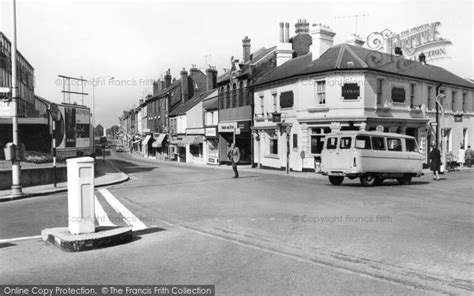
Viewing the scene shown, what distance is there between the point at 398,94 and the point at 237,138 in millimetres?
14931

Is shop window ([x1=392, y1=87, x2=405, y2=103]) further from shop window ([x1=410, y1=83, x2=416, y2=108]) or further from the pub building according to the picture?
shop window ([x1=410, y1=83, x2=416, y2=108])

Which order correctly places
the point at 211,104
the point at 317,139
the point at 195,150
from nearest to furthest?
the point at 317,139
the point at 211,104
the point at 195,150

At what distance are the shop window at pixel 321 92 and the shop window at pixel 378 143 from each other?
942 centimetres

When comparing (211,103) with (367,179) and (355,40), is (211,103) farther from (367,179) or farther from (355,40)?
(367,179)

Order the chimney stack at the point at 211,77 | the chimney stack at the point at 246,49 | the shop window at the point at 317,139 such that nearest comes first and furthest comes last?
the shop window at the point at 317,139, the chimney stack at the point at 246,49, the chimney stack at the point at 211,77

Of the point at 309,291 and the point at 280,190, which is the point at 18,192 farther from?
the point at 309,291

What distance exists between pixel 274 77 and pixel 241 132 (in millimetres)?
6491

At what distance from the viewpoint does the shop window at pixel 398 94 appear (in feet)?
90.1

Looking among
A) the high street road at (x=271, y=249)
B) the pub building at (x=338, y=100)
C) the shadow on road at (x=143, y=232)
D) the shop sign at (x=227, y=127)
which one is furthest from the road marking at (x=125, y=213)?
the shop sign at (x=227, y=127)

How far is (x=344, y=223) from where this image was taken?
8781 mm

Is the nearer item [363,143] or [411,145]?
[363,143]

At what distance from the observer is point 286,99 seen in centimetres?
2902

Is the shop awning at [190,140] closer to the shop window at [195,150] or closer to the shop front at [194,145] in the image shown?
the shop front at [194,145]

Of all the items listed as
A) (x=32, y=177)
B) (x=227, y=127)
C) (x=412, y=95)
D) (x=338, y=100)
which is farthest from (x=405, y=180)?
(x=227, y=127)
